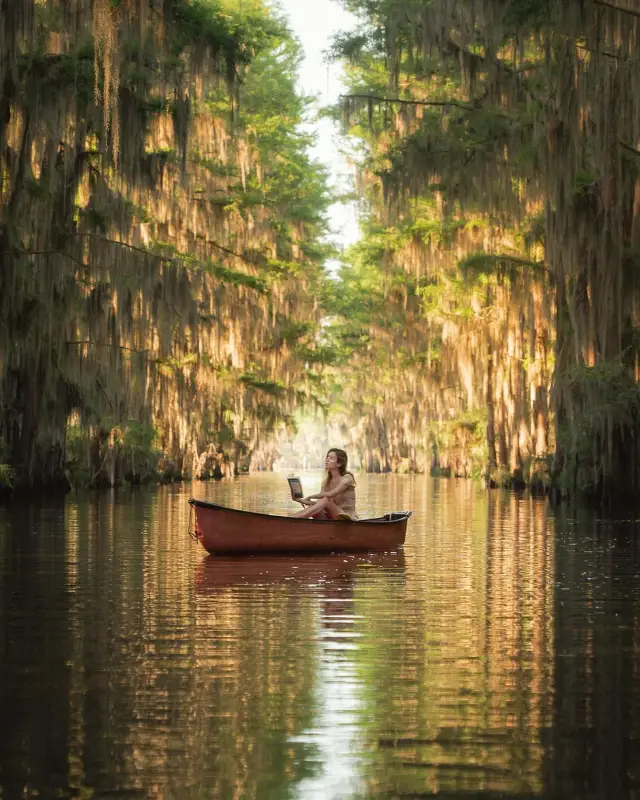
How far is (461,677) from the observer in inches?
234

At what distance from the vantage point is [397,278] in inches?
1569

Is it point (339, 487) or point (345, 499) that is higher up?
point (339, 487)

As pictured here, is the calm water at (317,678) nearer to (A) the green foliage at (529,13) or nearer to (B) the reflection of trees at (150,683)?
(B) the reflection of trees at (150,683)

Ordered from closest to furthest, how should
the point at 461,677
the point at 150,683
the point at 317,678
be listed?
the point at 150,683
the point at 317,678
the point at 461,677

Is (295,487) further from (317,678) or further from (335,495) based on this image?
(317,678)

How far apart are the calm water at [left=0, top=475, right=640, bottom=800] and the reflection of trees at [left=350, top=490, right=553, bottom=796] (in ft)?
0.05

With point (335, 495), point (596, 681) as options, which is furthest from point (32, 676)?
point (335, 495)

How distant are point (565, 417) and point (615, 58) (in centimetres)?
872

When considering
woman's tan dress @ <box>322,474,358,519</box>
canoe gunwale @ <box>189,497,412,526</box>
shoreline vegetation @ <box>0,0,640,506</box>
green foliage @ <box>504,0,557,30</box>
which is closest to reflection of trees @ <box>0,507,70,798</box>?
canoe gunwale @ <box>189,497,412,526</box>

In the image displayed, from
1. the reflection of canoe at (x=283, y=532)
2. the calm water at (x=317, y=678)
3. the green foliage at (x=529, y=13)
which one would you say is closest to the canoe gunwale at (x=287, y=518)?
the reflection of canoe at (x=283, y=532)

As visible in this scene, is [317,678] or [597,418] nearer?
[317,678]

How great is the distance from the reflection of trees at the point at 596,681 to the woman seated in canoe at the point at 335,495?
2.44 meters

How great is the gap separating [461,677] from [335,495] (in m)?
7.27

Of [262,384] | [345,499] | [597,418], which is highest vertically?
[262,384]
